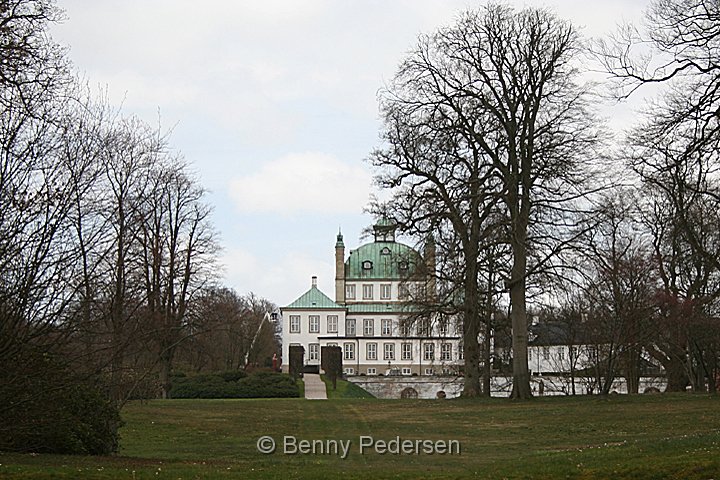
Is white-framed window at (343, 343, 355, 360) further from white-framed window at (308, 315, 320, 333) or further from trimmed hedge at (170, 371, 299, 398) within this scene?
trimmed hedge at (170, 371, 299, 398)

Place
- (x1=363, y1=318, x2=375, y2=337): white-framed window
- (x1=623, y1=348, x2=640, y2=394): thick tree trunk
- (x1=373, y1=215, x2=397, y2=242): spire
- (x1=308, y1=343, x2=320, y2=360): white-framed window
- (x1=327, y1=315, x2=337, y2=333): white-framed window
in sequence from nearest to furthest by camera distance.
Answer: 1. (x1=373, y1=215, x2=397, y2=242): spire
2. (x1=623, y1=348, x2=640, y2=394): thick tree trunk
3. (x1=308, y1=343, x2=320, y2=360): white-framed window
4. (x1=327, y1=315, x2=337, y2=333): white-framed window
5. (x1=363, y1=318, x2=375, y2=337): white-framed window

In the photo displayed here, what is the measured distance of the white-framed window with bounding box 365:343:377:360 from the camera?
8788cm

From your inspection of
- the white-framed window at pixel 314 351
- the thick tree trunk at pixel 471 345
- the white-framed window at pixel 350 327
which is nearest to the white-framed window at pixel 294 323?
the white-framed window at pixel 314 351

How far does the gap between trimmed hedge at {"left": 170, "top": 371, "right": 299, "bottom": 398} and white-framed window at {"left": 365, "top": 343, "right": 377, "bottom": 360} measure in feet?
128

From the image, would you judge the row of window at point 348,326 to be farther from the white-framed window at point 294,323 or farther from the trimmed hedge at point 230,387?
the trimmed hedge at point 230,387

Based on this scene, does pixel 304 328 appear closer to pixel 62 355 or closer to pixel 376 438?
pixel 376 438

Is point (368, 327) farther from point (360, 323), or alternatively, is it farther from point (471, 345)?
point (471, 345)

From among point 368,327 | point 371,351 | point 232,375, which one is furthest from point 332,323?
point 232,375

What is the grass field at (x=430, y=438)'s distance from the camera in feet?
42.8

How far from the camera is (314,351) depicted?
300 feet

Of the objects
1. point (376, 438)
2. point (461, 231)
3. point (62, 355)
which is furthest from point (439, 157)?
point (62, 355)

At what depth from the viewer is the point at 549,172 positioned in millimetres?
31062

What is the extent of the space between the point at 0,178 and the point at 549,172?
67.9 ft

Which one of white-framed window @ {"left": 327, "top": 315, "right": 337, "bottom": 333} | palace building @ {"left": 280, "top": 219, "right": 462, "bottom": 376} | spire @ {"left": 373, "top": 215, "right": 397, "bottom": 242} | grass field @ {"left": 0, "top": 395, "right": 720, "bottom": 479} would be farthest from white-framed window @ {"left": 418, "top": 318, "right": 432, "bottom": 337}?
white-framed window @ {"left": 327, "top": 315, "right": 337, "bottom": 333}
